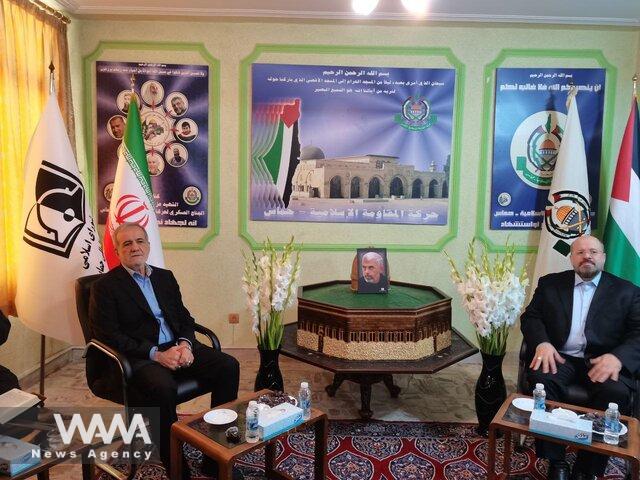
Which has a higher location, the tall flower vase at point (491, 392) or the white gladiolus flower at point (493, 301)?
the white gladiolus flower at point (493, 301)

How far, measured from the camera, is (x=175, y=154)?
13.8ft

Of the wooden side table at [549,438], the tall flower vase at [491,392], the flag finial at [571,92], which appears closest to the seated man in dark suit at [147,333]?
the wooden side table at [549,438]

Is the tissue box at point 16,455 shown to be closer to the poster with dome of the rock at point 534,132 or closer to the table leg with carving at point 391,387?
the table leg with carving at point 391,387

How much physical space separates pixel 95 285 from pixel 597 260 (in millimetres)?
2717

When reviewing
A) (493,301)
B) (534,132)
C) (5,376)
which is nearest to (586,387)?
(493,301)

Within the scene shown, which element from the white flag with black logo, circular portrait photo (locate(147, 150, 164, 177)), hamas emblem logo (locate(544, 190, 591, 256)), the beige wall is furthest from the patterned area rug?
circular portrait photo (locate(147, 150, 164, 177))

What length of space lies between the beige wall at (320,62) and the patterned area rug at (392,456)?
57.0 inches

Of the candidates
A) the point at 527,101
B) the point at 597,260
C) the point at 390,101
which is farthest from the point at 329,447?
the point at 527,101

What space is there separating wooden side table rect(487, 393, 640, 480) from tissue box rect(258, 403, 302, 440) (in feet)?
2.75

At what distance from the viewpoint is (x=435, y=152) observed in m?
4.23

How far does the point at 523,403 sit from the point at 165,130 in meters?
3.24

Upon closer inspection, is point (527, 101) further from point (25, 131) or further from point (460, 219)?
point (25, 131)

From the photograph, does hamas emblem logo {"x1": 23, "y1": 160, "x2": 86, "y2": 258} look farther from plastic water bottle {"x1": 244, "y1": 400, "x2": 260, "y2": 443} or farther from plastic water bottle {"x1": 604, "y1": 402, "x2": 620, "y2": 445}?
plastic water bottle {"x1": 604, "y1": 402, "x2": 620, "y2": 445}

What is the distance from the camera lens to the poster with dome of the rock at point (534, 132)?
4148mm
